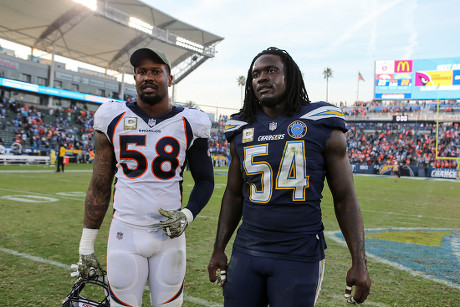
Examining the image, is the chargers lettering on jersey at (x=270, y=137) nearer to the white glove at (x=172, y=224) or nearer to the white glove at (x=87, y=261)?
the white glove at (x=172, y=224)

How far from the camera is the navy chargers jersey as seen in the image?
6.15 ft

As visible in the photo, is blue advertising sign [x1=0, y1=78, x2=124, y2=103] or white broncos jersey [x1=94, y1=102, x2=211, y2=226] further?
blue advertising sign [x1=0, y1=78, x2=124, y2=103]

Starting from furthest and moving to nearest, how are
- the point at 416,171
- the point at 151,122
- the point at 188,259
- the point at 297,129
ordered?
the point at 416,171 < the point at 188,259 < the point at 151,122 < the point at 297,129

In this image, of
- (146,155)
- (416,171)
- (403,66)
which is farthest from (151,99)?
(403,66)

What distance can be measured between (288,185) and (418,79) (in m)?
43.2

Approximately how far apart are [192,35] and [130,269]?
1572 inches

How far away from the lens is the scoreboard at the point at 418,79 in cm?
3766

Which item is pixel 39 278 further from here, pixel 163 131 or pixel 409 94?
pixel 409 94

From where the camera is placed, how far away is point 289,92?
7.05ft

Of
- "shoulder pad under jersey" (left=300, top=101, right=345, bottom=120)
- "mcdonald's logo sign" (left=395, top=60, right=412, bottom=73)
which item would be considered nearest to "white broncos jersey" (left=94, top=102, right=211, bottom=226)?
"shoulder pad under jersey" (left=300, top=101, right=345, bottom=120)

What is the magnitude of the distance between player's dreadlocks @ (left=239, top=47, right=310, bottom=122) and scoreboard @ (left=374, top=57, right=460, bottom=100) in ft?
134

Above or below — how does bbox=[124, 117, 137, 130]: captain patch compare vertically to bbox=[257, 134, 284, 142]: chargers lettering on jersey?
above

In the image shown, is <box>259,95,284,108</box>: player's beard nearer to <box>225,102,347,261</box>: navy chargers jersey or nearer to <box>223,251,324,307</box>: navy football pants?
<box>225,102,347,261</box>: navy chargers jersey

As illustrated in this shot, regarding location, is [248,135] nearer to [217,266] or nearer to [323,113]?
[323,113]
